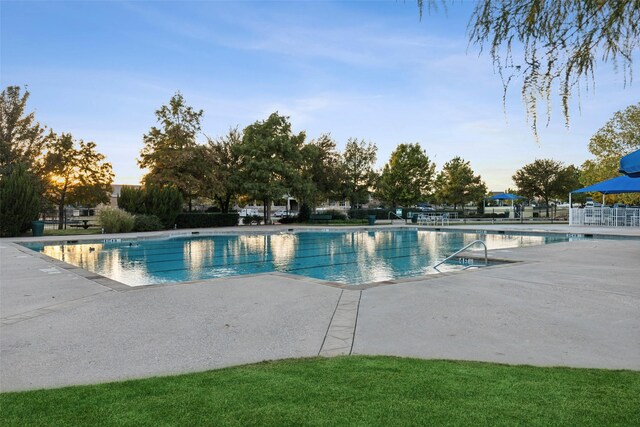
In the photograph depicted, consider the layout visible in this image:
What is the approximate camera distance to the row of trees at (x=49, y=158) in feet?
82.7

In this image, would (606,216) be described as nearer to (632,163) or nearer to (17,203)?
(632,163)

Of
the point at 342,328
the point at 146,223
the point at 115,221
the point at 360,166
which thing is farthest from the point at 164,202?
the point at 342,328

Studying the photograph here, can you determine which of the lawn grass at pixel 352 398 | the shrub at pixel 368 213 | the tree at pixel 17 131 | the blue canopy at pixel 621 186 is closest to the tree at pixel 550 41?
the lawn grass at pixel 352 398

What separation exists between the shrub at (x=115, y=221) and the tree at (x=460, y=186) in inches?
1244

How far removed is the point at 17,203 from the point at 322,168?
71.8ft

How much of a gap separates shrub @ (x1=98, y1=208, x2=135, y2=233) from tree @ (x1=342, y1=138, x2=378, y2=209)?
20200mm

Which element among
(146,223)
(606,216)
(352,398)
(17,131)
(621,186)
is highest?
(17,131)

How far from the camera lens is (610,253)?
1131 centimetres

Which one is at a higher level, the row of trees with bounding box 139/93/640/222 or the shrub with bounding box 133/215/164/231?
the row of trees with bounding box 139/93/640/222

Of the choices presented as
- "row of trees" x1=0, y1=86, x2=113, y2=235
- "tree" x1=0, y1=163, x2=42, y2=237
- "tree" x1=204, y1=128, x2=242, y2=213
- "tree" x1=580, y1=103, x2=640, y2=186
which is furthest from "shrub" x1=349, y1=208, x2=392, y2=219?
"tree" x1=0, y1=163, x2=42, y2=237

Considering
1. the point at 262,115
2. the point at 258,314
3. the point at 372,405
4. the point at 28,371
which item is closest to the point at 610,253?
the point at 258,314

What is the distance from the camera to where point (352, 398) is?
2.54 meters

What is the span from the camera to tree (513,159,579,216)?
43.0m

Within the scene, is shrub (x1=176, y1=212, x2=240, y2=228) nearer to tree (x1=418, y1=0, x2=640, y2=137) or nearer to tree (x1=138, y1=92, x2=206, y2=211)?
tree (x1=138, y1=92, x2=206, y2=211)
